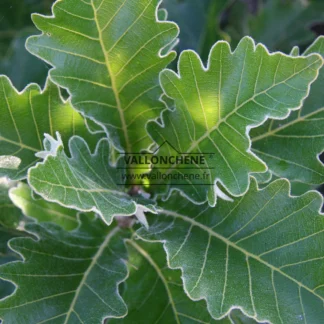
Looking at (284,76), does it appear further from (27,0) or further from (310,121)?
(27,0)

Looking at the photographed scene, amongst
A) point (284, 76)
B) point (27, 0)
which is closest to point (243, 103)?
point (284, 76)

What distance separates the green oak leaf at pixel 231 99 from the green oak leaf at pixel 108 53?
0.08m

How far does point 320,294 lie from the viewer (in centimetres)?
96

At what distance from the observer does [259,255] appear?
1.00 metres

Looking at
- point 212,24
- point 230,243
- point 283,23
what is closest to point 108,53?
point 230,243

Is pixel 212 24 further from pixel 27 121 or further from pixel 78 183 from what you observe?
pixel 78 183

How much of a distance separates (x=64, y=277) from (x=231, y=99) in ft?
1.60

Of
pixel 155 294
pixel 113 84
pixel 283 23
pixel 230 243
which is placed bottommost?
pixel 155 294

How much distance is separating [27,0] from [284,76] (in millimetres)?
1307

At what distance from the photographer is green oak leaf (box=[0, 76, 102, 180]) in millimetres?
1101

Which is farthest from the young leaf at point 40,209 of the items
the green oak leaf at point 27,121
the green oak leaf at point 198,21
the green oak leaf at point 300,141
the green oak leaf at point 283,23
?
the green oak leaf at point 283,23

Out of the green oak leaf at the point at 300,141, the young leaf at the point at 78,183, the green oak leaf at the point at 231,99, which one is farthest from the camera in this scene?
the green oak leaf at the point at 300,141

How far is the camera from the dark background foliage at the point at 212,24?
1.80 meters

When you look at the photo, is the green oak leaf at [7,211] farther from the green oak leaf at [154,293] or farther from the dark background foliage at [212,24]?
the dark background foliage at [212,24]
